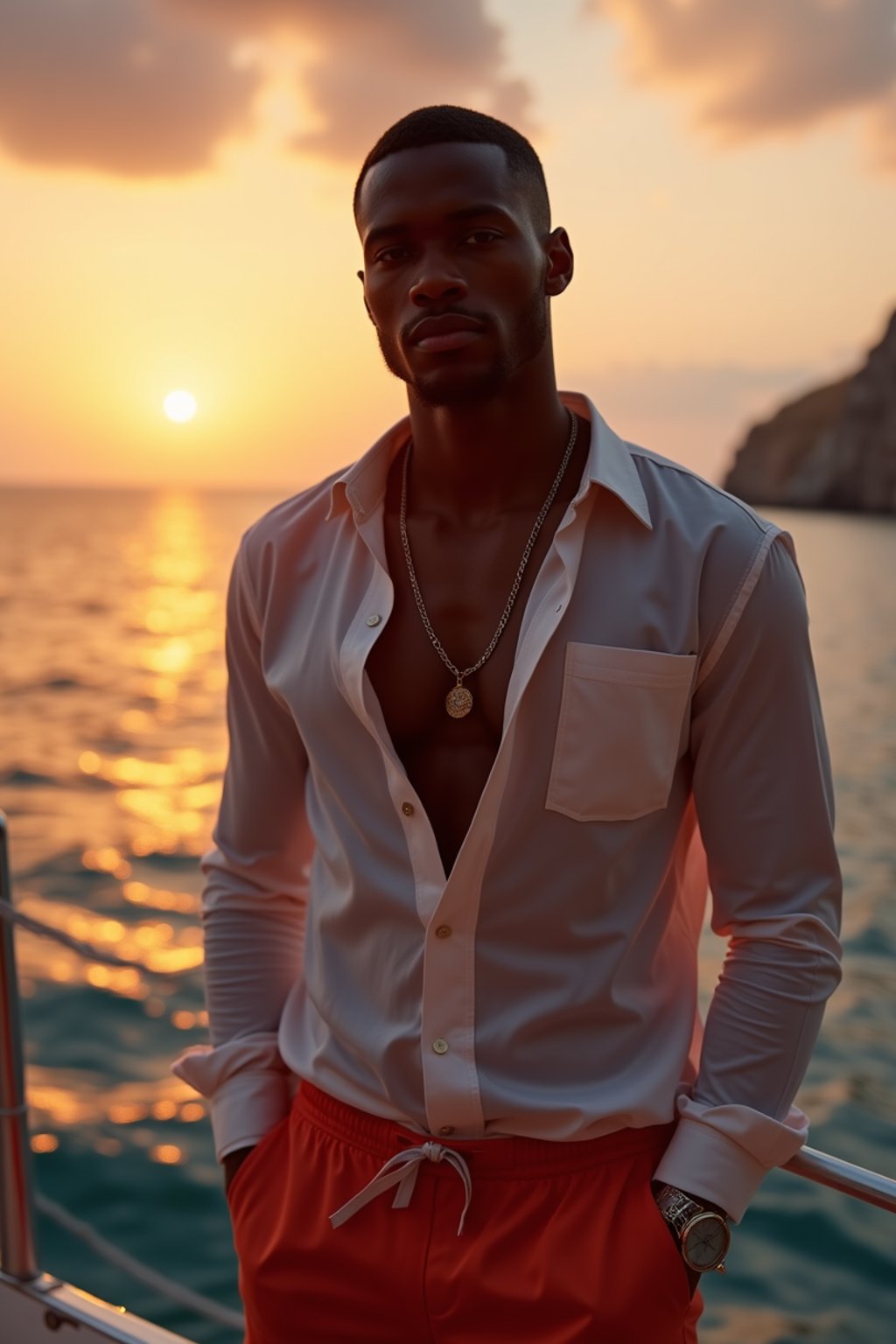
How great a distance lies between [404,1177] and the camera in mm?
1572

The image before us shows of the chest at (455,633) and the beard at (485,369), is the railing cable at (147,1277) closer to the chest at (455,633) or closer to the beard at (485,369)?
the chest at (455,633)

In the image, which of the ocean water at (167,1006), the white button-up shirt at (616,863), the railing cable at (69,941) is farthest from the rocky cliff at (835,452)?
the white button-up shirt at (616,863)

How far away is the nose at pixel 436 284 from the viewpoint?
1599mm

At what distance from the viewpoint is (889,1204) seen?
1416mm

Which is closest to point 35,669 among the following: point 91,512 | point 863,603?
point 863,603

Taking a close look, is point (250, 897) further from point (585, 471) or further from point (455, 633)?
point (585, 471)

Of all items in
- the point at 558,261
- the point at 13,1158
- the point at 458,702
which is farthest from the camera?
the point at 13,1158

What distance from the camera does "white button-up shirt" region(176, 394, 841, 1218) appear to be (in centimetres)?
152

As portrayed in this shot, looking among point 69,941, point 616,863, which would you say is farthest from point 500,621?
point 69,941

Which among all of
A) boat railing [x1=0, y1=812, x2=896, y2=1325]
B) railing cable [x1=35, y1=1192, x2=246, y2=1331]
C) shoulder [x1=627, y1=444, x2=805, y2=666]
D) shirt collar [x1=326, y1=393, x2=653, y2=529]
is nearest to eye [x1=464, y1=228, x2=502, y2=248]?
shirt collar [x1=326, y1=393, x2=653, y2=529]

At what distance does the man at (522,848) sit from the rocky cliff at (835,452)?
8070cm

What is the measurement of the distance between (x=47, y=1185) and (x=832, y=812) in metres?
4.65

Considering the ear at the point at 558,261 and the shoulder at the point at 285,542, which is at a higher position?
the ear at the point at 558,261

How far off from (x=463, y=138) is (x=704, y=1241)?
4.46 ft
